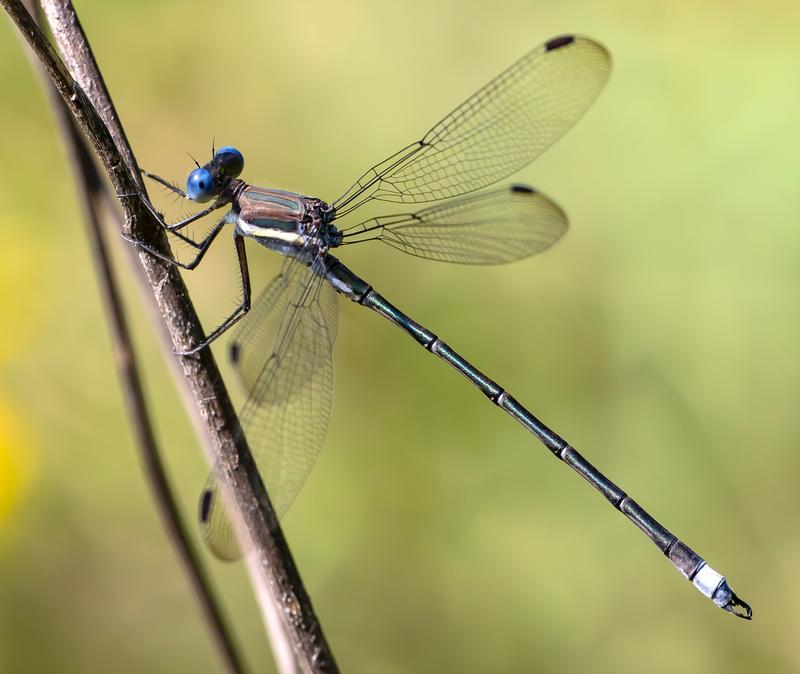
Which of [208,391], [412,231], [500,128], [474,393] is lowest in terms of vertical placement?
[208,391]

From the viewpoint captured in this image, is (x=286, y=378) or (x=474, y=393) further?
(x=474, y=393)

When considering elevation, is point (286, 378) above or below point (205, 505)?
above

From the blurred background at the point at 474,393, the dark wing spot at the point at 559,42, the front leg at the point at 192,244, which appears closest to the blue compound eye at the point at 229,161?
the front leg at the point at 192,244

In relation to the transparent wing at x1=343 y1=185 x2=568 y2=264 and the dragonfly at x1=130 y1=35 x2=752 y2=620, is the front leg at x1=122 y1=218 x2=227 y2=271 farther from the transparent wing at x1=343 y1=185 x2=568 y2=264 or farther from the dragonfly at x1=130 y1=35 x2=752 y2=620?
the transparent wing at x1=343 y1=185 x2=568 y2=264

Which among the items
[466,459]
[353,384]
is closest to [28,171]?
[353,384]

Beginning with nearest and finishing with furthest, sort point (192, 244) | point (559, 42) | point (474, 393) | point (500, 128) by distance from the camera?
1. point (192, 244)
2. point (559, 42)
3. point (500, 128)
4. point (474, 393)

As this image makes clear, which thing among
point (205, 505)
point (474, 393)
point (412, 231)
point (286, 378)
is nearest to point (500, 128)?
point (412, 231)

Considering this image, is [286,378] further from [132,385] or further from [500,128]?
[500,128]

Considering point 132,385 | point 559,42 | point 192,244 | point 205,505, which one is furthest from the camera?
point 559,42

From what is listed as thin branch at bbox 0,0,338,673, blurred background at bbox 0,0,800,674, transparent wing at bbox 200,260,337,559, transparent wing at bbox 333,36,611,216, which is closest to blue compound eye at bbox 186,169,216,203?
transparent wing at bbox 200,260,337,559
